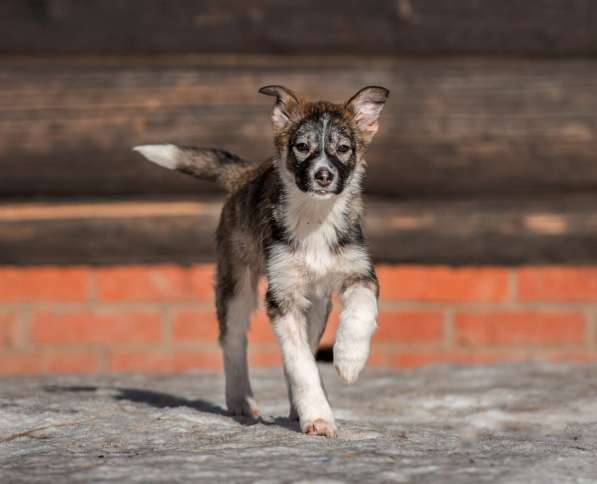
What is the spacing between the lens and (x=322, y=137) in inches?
191

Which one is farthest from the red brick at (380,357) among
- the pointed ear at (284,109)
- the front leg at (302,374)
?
the front leg at (302,374)

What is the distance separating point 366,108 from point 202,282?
2751 millimetres

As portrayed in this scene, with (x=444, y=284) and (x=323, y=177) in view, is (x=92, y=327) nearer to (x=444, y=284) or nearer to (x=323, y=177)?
(x=444, y=284)

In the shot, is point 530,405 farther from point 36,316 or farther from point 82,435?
point 36,316

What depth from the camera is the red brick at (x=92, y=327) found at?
760 centimetres

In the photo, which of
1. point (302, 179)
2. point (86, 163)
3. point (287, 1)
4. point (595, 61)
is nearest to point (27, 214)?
point (86, 163)

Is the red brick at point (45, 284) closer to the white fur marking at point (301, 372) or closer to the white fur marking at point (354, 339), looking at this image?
the white fur marking at point (301, 372)

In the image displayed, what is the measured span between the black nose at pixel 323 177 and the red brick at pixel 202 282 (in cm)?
302

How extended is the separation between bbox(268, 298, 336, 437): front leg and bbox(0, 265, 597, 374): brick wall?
2.91 meters

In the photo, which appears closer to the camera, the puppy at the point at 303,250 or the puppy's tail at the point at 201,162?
the puppy at the point at 303,250

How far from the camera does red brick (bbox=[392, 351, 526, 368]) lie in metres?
7.66

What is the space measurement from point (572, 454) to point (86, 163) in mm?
4307

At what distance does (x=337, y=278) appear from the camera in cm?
480

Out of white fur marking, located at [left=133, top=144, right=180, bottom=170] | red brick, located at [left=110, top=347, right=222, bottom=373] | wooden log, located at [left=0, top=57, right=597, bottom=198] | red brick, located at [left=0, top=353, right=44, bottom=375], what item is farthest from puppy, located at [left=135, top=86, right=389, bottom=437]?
red brick, located at [left=0, top=353, right=44, bottom=375]
